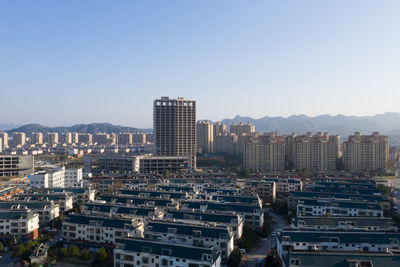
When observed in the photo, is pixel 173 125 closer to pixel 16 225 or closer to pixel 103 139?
pixel 16 225

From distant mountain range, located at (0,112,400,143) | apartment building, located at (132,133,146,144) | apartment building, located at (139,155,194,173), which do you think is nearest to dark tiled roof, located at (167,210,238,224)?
apartment building, located at (139,155,194,173)

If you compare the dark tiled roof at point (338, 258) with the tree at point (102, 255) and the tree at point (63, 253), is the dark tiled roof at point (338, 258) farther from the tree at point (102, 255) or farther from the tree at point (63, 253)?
the tree at point (63, 253)

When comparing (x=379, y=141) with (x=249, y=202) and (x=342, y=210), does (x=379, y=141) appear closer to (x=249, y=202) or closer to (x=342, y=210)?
(x=342, y=210)

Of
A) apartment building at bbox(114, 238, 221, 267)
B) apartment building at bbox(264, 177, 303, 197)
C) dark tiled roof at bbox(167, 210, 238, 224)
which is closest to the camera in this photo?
apartment building at bbox(114, 238, 221, 267)

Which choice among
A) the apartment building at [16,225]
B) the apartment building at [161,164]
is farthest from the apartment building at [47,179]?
the apartment building at [16,225]

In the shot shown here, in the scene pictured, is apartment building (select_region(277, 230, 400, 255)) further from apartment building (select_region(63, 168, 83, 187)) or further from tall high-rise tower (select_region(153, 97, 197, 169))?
tall high-rise tower (select_region(153, 97, 197, 169))
